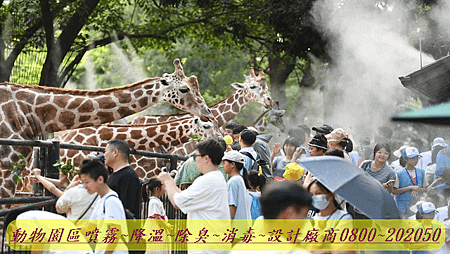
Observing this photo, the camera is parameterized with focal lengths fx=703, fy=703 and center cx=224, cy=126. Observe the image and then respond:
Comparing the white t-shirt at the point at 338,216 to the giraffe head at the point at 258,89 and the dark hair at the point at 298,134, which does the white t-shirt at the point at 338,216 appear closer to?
the dark hair at the point at 298,134

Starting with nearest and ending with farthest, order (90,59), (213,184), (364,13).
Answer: (213,184)
(364,13)
(90,59)

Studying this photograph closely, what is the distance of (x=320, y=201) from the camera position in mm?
4535

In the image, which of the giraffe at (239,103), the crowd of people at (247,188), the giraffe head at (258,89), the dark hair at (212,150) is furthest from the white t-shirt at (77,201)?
the giraffe head at (258,89)

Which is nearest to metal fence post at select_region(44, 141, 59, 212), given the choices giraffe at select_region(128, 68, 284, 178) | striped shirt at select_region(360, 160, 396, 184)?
striped shirt at select_region(360, 160, 396, 184)

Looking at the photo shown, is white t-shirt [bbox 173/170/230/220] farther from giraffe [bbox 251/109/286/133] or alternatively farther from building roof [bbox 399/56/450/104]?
giraffe [bbox 251/109/286/133]

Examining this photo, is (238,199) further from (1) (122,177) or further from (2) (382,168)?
(2) (382,168)

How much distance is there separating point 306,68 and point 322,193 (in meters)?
17.2

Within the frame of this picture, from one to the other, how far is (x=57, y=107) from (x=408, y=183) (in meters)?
4.53

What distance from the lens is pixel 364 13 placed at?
15648 mm

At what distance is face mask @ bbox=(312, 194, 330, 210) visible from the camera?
453 centimetres

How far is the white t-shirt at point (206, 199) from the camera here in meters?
5.08

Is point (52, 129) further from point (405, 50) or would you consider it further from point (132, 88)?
point (405, 50)

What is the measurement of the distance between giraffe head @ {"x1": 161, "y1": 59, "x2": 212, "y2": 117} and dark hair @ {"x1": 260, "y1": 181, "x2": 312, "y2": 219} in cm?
672

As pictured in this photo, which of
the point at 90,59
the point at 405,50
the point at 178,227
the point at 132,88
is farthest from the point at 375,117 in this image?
the point at 90,59
